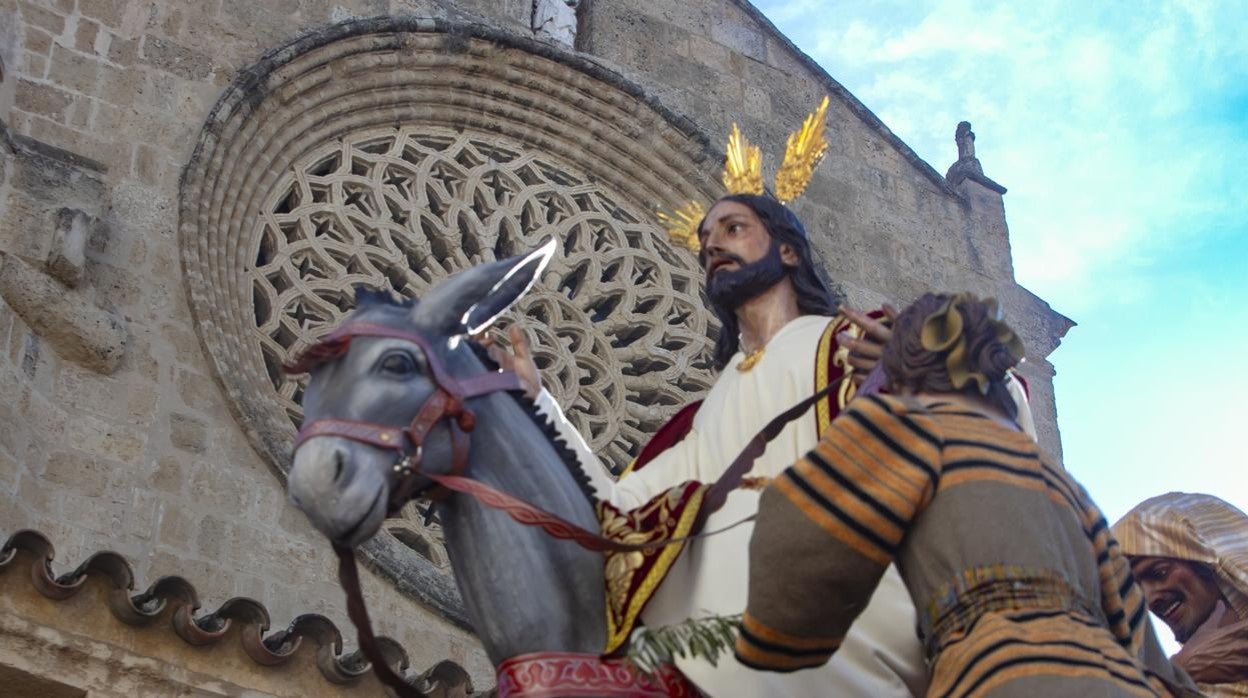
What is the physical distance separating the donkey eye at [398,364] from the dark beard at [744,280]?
0.97m

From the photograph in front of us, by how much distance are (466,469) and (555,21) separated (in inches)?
311

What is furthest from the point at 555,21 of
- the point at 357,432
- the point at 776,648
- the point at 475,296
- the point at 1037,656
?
the point at 1037,656

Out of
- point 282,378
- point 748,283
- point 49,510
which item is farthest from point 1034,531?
point 282,378

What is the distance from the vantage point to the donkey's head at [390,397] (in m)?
3.65

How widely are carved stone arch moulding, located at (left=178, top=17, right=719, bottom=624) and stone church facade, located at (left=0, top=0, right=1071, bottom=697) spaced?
0.02 metres

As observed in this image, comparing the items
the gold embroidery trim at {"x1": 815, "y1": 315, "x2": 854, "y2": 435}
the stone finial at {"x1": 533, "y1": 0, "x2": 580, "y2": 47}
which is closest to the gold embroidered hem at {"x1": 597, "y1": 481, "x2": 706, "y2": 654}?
the gold embroidery trim at {"x1": 815, "y1": 315, "x2": 854, "y2": 435}

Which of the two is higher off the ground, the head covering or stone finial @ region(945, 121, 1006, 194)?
stone finial @ region(945, 121, 1006, 194)

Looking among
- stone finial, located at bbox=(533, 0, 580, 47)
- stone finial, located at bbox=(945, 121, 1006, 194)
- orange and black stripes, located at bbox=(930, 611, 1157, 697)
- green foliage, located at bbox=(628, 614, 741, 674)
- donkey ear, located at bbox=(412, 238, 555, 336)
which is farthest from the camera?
stone finial, located at bbox=(945, 121, 1006, 194)

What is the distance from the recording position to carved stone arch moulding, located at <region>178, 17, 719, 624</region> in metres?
9.60

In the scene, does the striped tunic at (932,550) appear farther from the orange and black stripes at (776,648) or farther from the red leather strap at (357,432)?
the red leather strap at (357,432)

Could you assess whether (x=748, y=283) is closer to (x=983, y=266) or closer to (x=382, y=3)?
(x=382, y=3)

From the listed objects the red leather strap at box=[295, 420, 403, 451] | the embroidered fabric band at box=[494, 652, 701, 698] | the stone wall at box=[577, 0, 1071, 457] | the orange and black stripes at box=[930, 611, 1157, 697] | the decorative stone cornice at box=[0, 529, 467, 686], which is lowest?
the decorative stone cornice at box=[0, 529, 467, 686]

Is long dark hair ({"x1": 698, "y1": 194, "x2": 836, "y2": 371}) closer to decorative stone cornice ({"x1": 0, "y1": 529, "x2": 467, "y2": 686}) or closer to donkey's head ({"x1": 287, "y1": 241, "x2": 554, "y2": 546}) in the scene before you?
donkey's head ({"x1": 287, "y1": 241, "x2": 554, "y2": 546})

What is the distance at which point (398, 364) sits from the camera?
12.6 feet
